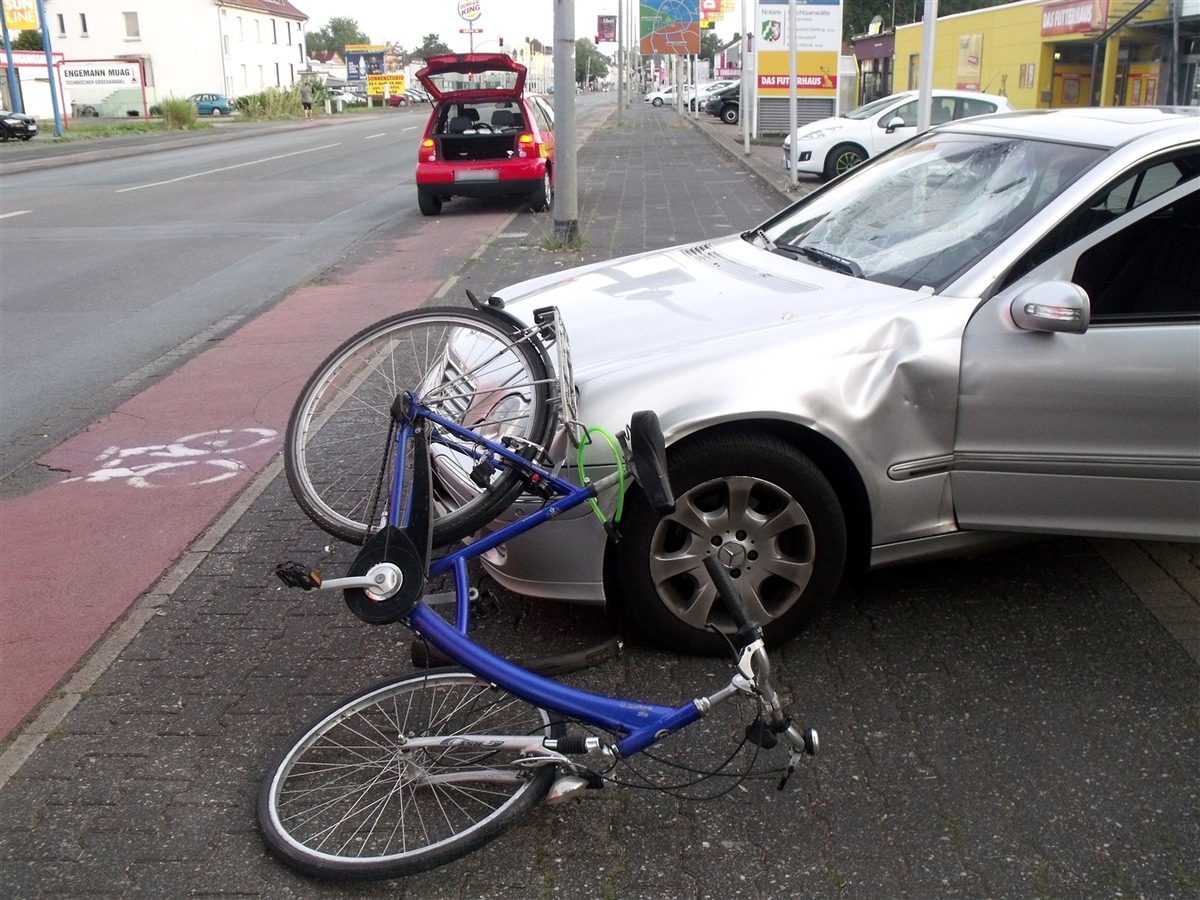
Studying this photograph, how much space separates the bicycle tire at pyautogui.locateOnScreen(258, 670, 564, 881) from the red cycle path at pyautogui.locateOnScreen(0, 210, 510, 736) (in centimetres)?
113

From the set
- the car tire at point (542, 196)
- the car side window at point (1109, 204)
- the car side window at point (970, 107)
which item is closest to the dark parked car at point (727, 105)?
the car side window at point (970, 107)

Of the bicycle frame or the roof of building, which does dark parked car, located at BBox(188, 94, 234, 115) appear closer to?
the roof of building

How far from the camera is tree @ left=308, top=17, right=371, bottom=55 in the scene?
15538 cm

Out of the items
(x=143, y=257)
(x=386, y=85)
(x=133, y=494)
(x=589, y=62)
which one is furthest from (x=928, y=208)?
(x=589, y=62)

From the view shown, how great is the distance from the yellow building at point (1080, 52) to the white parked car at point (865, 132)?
5919 millimetres

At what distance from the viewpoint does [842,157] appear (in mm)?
18734

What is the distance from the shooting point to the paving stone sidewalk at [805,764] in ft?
9.21

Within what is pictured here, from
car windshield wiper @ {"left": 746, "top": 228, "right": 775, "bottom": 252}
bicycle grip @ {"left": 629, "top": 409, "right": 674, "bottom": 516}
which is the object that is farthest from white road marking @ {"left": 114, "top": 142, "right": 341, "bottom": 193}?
bicycle grip @ {"left": 629, "top": 409, "right": 674, "bottom": 516}

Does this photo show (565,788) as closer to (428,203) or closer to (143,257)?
(143,257)

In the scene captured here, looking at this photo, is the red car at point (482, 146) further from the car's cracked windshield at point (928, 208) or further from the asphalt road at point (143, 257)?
the car's cracked windshield at point (928, 208)

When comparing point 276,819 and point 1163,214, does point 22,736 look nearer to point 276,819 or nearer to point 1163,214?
point 276,819

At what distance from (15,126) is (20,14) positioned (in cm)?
1760

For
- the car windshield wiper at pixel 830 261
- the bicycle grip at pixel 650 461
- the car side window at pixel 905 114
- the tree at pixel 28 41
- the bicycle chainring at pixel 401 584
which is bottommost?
the bicycle chainring at pixel 401 584

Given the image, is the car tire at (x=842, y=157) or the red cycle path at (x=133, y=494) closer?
the red cycle path at (x=133, y=494)
